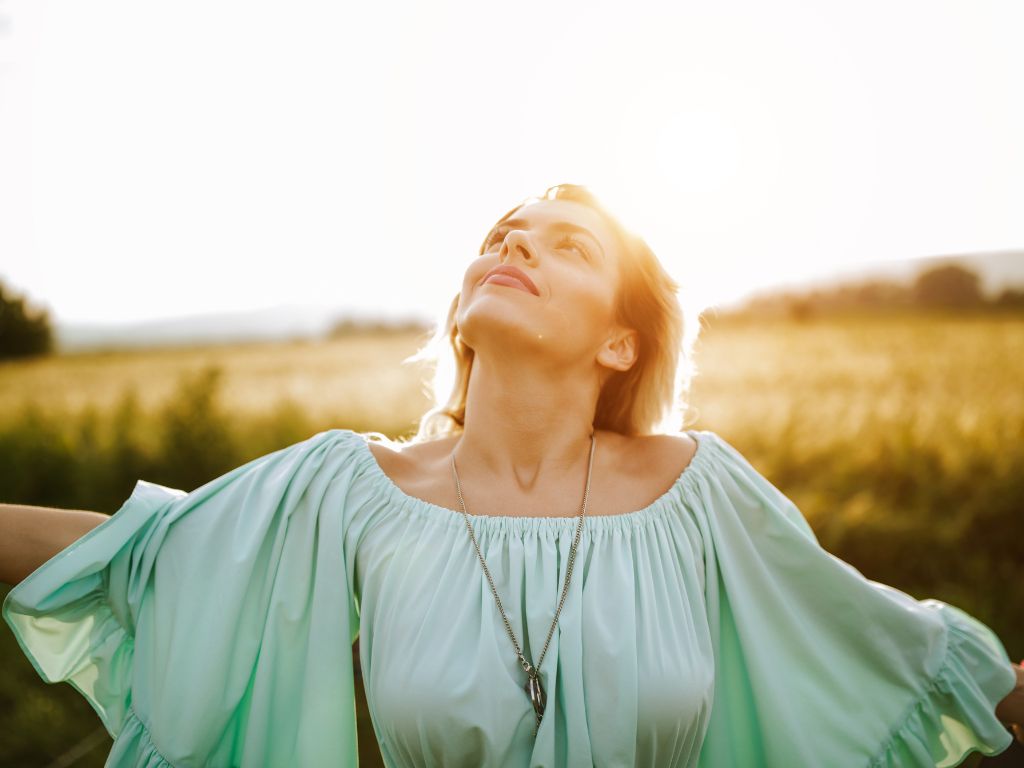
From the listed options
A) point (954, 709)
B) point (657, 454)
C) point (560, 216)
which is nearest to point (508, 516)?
point (657, 454)

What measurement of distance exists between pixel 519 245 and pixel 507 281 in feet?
0.42

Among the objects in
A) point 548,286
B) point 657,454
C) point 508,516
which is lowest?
point 508,516

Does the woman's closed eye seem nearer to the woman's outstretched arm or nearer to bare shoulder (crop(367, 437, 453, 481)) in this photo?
bare shoulder (crop(367, 437, 453, 481))

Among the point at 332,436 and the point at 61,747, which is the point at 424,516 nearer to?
the point at 332,436

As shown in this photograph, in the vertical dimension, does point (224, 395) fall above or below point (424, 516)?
below

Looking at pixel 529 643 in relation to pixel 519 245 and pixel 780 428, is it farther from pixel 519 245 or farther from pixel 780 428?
pixel 780 428

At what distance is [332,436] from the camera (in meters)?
2.05

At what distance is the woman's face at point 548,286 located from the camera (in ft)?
6.24

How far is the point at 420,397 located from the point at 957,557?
355 cm

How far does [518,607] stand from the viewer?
5.91ft

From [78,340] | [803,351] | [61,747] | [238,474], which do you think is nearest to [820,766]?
[238,474]

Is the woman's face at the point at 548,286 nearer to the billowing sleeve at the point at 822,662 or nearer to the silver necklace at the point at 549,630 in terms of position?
the silver necklace at the point at 549,630

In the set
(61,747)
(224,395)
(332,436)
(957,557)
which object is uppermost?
(332,436)

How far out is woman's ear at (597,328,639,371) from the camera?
→ 7.24ft
